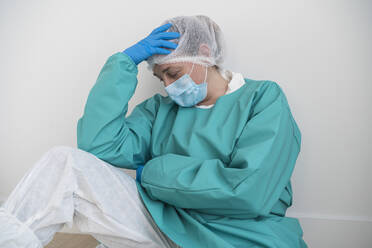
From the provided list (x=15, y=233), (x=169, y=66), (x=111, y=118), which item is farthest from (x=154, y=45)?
(x=15, y=233)

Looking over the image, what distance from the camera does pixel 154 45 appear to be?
1.24m

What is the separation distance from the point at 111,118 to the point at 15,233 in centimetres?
49

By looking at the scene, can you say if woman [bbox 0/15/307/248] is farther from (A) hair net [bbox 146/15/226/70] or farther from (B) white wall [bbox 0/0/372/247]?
(B) white wall [bbox 0/0/372/247]

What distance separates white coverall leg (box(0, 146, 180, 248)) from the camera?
859 millimetres

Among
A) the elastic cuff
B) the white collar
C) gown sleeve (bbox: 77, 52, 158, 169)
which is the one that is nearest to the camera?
the elastic cuff

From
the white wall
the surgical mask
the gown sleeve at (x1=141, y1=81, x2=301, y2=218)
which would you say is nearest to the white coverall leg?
the gown sleeve at (x1=141, y1=81, x2=301, y2=218)

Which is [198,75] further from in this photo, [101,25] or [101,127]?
[101,25]

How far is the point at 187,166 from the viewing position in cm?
102

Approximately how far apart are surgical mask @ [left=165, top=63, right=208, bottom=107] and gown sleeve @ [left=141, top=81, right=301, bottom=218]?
0.24m

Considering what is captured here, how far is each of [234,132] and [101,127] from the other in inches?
18.3

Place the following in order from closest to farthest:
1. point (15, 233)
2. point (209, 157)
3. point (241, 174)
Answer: point (15, 233), point (241, 174), point (209, 157)

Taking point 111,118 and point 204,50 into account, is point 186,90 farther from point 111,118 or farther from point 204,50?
point 111,118

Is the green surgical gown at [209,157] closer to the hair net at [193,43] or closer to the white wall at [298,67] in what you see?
the hair net at [193,43]

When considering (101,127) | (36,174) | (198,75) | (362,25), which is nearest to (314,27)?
(362,25)
